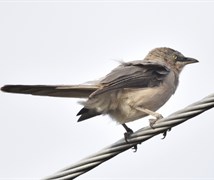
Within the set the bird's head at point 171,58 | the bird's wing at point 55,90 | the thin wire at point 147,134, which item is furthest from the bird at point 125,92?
the thin wire at point 147,134

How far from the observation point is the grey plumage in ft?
26.4

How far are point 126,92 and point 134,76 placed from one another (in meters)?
0.23

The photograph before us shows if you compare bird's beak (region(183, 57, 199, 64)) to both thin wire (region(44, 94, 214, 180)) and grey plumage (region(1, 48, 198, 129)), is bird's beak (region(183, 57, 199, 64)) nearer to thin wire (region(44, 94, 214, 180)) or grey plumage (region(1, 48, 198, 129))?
grey plumage (region(1, 48, 198, 129))

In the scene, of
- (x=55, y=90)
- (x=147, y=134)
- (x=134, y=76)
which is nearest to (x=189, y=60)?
(x=134, y=76)

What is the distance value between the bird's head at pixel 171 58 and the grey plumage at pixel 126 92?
4.35 feet

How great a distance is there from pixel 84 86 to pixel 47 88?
54 cm

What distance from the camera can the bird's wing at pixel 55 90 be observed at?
7.62 metres

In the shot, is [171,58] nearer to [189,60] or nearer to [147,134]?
[189,60]

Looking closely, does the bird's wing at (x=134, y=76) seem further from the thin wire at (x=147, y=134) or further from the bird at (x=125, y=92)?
the thin wire at (x=147, y=134)

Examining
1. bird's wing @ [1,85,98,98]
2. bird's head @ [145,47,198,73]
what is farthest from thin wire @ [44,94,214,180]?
bird's head @ [145,47,198,73]

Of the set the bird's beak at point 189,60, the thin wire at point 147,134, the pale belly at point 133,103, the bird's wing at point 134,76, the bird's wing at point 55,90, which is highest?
the bird's beak at point 189,60

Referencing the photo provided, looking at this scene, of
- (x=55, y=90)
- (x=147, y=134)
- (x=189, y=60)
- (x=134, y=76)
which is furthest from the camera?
(x=189, y=60)

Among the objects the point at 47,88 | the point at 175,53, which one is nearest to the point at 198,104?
the point at 47,88

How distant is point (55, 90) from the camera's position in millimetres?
7828
